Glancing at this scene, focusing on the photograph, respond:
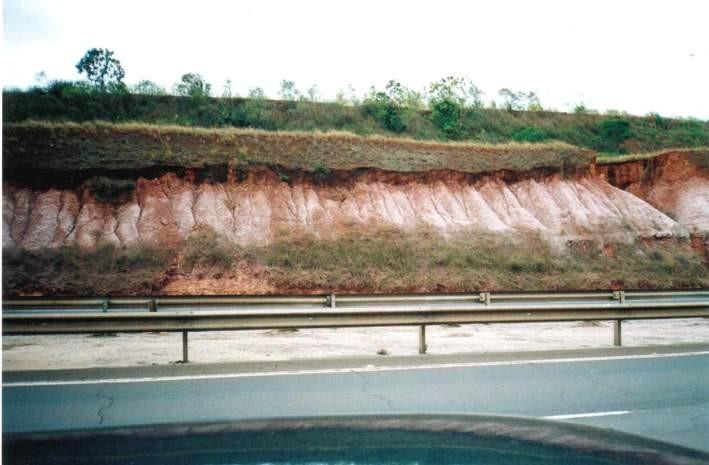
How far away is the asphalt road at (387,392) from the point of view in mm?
6297

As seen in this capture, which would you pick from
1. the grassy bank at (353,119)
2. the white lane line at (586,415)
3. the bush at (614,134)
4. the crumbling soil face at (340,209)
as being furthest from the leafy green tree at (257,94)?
the white lane line at (586,415)

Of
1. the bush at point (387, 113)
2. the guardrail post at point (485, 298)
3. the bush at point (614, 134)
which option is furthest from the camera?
the bush at point (614, 134)

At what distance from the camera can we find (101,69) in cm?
4172

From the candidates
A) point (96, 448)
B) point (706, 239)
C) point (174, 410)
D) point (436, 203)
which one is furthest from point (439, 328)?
point (706, 239)

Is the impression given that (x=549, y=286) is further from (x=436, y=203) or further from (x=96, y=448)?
(x=96, y=448)

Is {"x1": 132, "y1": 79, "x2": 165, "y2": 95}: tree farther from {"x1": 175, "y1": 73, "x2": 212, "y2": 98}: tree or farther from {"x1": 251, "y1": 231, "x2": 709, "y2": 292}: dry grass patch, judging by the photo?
{"x1": 251, "y1": 231, "x2": 709, "y2": 292}: dry grass patch

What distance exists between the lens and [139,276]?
26266 millimetres

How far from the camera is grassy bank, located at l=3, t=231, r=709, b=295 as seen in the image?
85.3 feet

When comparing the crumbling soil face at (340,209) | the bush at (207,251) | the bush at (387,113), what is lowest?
the bush at (207,251)

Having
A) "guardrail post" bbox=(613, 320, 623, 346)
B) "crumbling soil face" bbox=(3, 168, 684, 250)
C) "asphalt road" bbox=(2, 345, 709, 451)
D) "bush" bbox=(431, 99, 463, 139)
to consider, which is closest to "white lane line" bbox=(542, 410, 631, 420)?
"asphalt road" bbox=(2, 345, 709, 451)

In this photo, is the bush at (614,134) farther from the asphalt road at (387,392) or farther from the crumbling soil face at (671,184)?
the asphalt road at (387,392)

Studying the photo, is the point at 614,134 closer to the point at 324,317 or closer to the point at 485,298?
the point at 485,298

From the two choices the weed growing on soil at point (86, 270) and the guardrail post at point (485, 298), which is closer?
the guardrail post at point (485, 298)

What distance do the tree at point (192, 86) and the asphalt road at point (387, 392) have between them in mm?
37140
